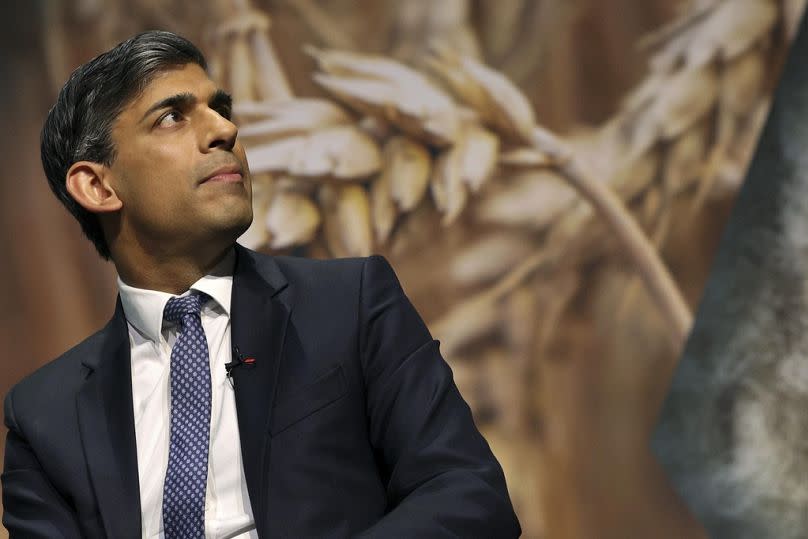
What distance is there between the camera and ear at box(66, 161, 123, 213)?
1.61 metres

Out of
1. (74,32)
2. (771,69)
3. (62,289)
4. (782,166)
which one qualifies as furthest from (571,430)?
(74,32)

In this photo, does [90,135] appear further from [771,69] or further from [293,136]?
[771,69]

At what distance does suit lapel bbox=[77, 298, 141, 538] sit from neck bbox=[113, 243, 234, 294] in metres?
0.08

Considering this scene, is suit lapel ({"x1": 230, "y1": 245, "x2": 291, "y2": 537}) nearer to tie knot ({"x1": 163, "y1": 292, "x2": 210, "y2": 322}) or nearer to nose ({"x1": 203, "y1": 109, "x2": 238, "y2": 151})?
tie knot ({"x1": 163, "y1": 292, "x2": 210, "y2": 322})

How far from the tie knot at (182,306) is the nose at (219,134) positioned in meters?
0.22

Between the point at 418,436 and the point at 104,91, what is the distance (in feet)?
2.31

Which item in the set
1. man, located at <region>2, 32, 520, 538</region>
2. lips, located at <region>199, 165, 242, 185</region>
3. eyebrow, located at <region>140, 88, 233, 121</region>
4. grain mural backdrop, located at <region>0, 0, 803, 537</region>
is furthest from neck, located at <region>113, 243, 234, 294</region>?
grain mural backdrop, located at <region>0, 0, 803, 537</region>

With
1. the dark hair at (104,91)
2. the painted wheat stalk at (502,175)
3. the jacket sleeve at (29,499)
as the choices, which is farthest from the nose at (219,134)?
the painted wheat stalk at (502,175)

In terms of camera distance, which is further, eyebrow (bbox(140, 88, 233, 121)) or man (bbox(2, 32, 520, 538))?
eyebrow (bbox(140, 88, 233, 121))

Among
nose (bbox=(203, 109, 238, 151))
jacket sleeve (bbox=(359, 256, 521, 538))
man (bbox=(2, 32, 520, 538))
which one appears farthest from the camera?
nose (bbox=(203, 109, 238, 151))

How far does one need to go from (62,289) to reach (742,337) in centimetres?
203

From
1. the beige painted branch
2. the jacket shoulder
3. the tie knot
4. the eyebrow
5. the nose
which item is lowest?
the beige painted branch

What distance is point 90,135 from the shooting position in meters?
1.61

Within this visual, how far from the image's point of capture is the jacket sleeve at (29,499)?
149 cm
